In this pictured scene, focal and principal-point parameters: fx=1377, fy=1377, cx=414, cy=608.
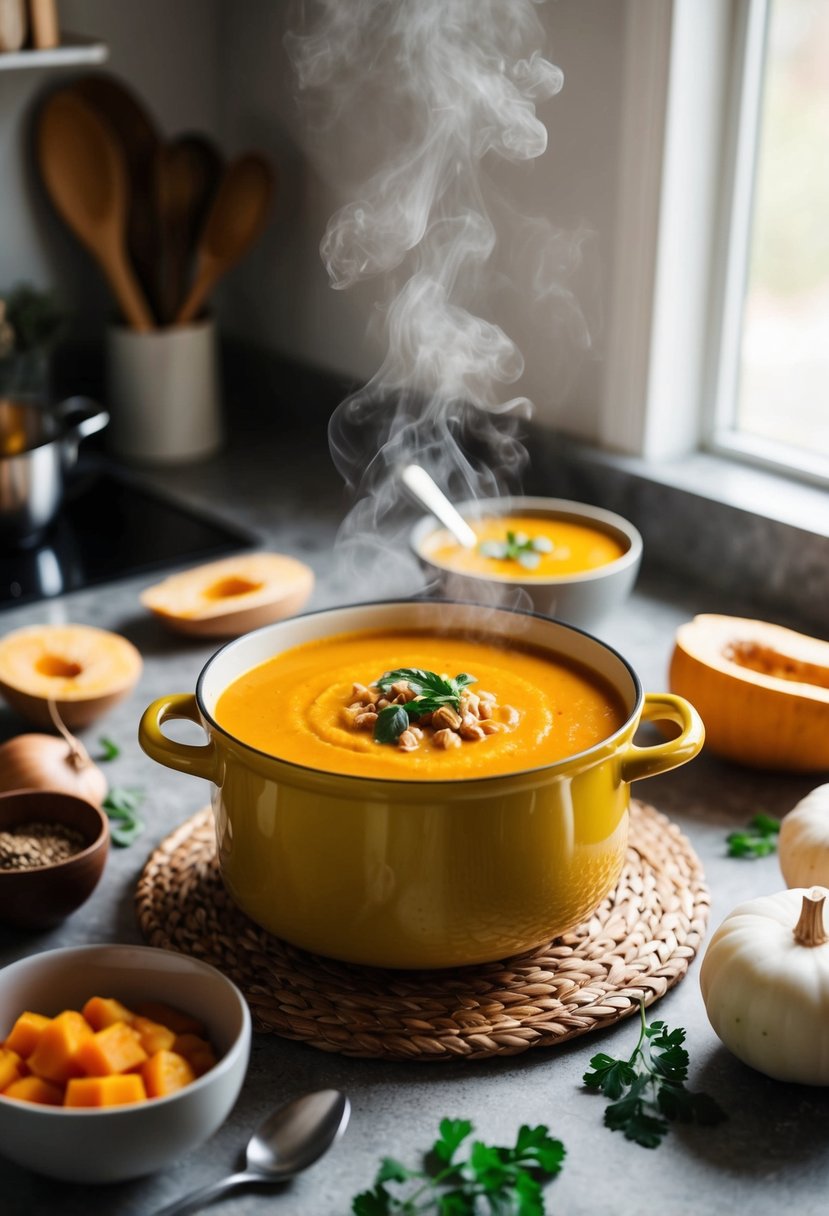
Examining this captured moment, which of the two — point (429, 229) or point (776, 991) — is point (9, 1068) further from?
point (429, 229)

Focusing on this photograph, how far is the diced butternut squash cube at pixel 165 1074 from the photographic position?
79 centimetres

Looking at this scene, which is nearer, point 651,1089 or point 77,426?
point 651,1089

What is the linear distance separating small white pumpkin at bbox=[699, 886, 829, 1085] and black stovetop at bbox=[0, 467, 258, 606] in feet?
3.24

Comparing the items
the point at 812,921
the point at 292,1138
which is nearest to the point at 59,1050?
the point at 292,1138

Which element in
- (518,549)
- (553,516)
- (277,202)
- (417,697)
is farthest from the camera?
(277,202)

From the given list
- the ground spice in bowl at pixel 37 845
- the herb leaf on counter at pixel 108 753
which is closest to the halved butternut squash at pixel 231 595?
the herb leaf on counter at pixel 108 753

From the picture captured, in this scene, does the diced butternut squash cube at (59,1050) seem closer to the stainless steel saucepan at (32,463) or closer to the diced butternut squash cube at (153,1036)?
the diced butternut squash cube at (153,1036)

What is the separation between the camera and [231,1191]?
0.81 meters

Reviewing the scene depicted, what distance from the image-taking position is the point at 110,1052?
0.80 m

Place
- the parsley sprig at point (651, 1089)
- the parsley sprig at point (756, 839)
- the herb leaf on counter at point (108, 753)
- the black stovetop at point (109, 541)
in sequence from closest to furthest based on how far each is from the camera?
the parsley sprig at point (651, 1089), the parsley sprig at point (756, 839), the herb leaf on counter at point (108, 753), the black stovetop at point (109, 541)

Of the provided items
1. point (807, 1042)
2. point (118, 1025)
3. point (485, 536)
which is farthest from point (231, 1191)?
point (485, 536)

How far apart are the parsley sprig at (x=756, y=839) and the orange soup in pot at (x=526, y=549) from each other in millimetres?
358

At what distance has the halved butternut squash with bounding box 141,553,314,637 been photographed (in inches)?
59.4

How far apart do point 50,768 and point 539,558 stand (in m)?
0.58
